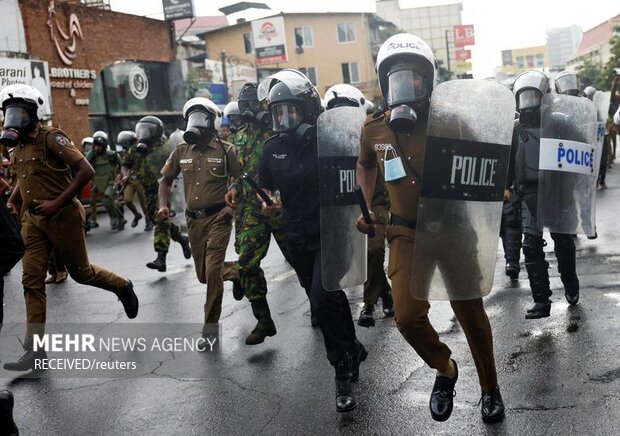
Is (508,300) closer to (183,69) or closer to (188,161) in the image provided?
(188,161)

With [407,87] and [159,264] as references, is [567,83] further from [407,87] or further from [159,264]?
[407,87]

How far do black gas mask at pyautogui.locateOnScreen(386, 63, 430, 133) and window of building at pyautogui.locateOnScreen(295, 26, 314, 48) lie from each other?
5106 centimetres

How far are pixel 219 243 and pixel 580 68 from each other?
131 ft

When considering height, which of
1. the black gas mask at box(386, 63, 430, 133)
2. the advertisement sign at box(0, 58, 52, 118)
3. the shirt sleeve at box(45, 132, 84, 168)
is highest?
the advertisement sign at box(0, 58, 52, 118)

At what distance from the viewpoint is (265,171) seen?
4602mm

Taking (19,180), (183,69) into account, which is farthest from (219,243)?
(183,69)

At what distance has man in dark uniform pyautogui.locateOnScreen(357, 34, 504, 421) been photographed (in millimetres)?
3545

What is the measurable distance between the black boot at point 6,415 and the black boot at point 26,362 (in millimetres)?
1449

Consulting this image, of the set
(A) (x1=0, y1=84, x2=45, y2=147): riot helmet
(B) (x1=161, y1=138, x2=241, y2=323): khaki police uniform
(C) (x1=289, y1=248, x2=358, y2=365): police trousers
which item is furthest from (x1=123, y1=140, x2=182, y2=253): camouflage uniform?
(C) (x1=289, y1=248, x2=358, y2=365): police trousers

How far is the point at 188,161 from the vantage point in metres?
5.93

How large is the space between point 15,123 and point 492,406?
12.1 ft

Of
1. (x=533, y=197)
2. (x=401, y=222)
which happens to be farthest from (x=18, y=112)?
(x=533, y=197)

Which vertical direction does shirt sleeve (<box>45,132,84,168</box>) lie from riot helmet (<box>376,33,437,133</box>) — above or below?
below

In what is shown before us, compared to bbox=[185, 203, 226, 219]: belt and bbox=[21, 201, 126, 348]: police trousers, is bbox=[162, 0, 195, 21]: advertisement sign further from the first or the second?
bbox=[21, 201, 126, 348]: police trousers
